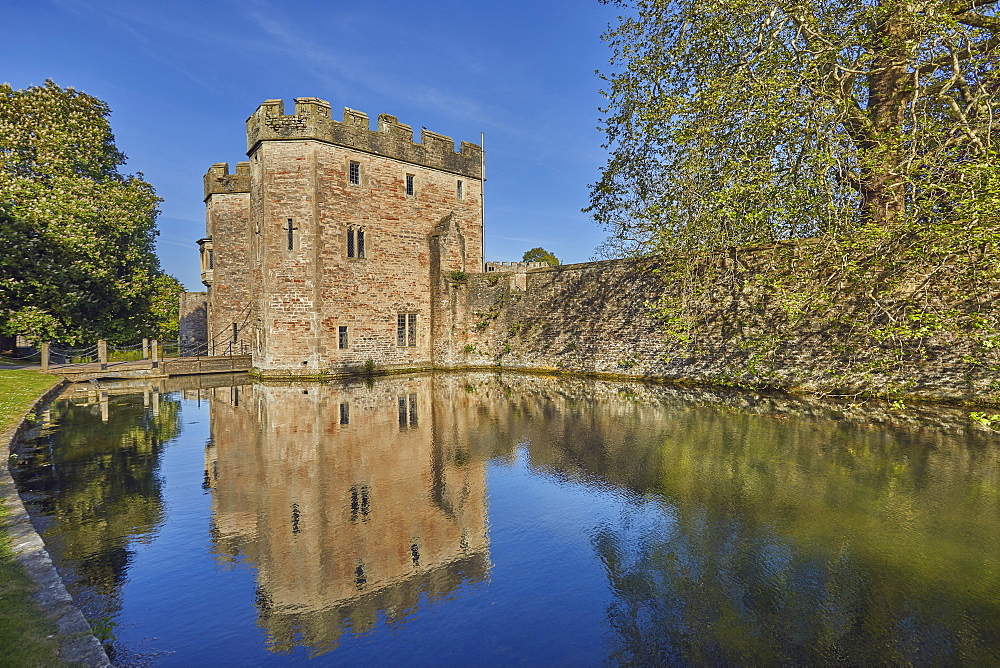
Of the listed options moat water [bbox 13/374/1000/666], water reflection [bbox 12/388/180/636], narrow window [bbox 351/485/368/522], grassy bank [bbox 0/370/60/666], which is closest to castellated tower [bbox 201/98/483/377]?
water reflection [bbox 12/388/180/636]

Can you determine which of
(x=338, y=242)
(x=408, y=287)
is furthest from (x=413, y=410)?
(x=408, y=287)

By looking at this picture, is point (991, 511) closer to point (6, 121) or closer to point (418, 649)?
point (418, 649)

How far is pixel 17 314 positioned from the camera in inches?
874

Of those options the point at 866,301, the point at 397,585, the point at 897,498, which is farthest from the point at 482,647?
the point at 866,301

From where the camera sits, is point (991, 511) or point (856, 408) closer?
point (991, 511)

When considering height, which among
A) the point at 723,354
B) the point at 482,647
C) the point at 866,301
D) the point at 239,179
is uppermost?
the point at 239,179

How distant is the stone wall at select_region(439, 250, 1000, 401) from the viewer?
14242 millimetres

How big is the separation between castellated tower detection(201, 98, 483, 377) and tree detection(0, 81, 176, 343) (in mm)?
3561

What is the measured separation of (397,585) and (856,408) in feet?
45.0

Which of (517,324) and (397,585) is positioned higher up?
(517,324)

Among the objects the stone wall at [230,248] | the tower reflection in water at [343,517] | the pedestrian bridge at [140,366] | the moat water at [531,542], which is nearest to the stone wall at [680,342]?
the moat water at [531,542]

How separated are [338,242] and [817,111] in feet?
63.1

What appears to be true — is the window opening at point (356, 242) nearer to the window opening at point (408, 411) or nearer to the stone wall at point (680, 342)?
the stone wall at point (680, 342)

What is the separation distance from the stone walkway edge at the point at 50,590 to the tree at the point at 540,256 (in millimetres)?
65117
